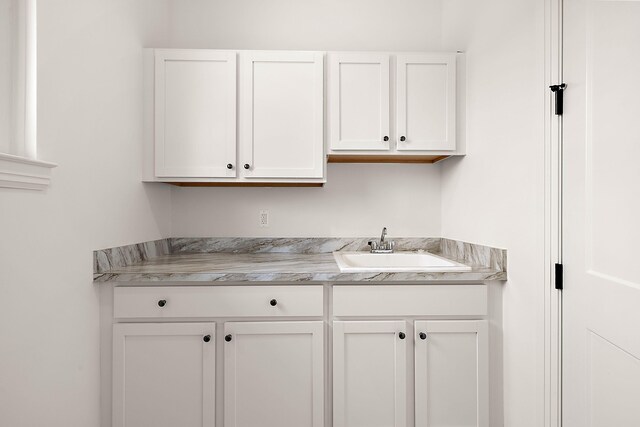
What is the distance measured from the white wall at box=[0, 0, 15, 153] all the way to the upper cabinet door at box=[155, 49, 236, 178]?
0.73 meters

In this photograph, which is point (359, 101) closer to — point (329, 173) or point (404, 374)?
point (329, 173)

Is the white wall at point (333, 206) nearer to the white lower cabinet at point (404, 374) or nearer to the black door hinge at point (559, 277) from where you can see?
the white lower cabinet at point (404, 374)

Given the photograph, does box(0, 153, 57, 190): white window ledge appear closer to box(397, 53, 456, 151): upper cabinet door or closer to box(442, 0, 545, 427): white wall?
box(397, 53, 456, 151): upper cabinet door

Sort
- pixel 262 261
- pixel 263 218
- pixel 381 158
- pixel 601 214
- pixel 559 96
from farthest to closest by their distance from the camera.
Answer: pixel 263 218 < pixel 381 158 < pixel 262 261 < pixel 559 96 < pixel 601 214

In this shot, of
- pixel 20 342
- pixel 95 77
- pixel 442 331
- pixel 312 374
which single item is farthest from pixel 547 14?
pixel 20 342

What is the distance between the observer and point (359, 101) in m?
1.88

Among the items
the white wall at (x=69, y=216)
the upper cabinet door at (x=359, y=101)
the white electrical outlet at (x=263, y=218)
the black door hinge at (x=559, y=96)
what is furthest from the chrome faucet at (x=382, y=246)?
the white wall at (x=69, y=216)

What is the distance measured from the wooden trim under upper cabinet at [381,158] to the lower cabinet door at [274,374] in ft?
3.11

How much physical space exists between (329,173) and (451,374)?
1.28 meters

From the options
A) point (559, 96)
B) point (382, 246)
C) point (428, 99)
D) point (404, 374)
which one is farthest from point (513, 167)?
point (404, 374)

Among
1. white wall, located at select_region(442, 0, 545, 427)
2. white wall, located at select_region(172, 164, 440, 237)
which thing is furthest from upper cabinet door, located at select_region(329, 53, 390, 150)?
white wall, located at select_region(442, 0, 545, 427)

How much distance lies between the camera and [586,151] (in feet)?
3.69

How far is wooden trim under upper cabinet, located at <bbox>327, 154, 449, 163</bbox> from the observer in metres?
1.97

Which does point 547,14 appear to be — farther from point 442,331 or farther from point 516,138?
point 442,331
